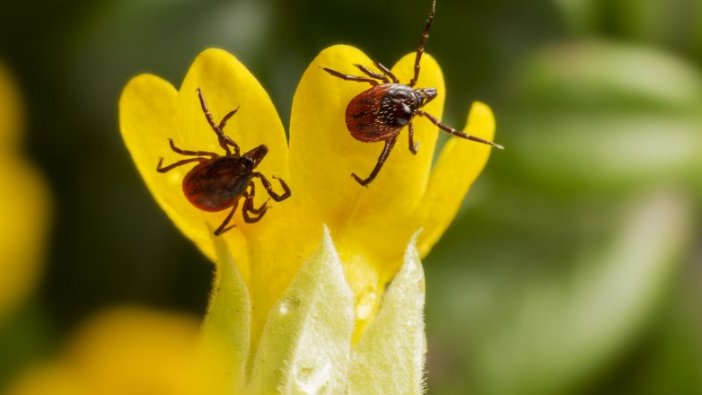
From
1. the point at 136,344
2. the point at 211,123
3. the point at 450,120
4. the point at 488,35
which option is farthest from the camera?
the point at 488,35

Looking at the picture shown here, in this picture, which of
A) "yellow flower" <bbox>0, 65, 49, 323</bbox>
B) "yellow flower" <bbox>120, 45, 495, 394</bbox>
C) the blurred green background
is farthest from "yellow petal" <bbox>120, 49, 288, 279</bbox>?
the blurred green background

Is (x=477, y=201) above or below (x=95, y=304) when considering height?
above

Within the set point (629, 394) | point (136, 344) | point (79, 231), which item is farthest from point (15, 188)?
point (629, 394)

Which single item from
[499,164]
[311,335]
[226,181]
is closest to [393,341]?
[311,335]

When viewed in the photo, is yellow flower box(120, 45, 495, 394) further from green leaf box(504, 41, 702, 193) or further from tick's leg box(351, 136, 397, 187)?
green leaf box(504, 41, 702, 193)

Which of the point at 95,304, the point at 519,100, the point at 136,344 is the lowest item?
the point at 95,304

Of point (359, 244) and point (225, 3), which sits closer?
point (359, 244)

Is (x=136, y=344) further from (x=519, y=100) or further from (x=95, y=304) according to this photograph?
(x=519, y=100)

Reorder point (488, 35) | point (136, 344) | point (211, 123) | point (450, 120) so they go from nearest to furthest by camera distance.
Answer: point (211, 123)
point (136, 344)
point (450, 120)
point (488, 35)
